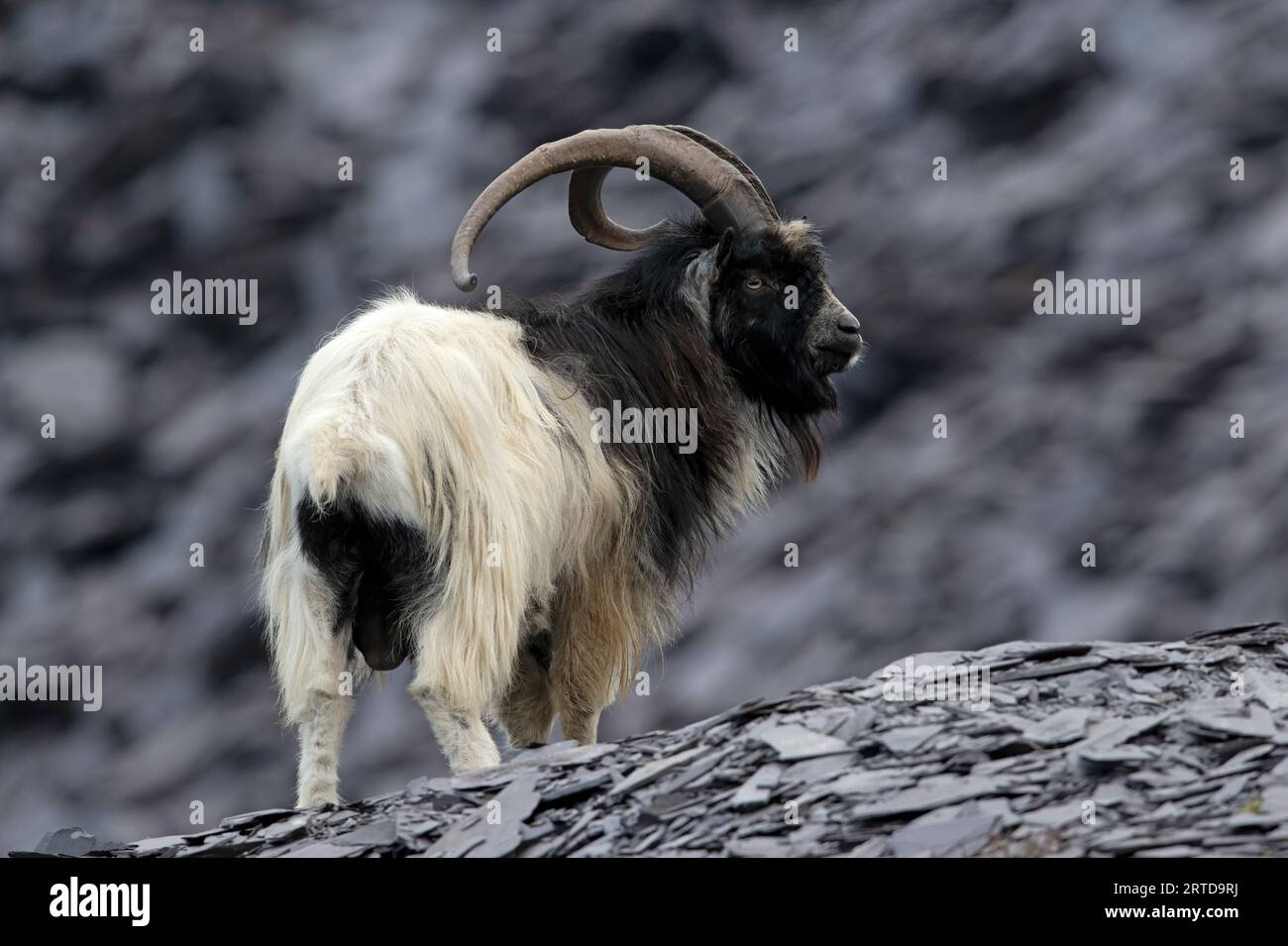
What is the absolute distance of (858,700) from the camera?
21.6 ft

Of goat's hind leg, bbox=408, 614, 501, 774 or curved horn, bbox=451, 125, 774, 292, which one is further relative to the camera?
curved horn, bbox=451, 125, 774, 292

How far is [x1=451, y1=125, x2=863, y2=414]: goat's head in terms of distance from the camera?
831cm

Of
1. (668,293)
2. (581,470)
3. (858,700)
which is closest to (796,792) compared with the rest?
(858,700)

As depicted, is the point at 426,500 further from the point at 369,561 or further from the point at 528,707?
the point at 528,707

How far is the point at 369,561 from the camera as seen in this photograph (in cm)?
671

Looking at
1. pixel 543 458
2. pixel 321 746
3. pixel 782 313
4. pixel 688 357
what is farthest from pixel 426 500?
pixel 782 313

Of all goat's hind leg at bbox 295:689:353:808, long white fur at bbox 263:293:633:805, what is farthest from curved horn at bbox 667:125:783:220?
goat's hind leg at bbox 295:689:353:808

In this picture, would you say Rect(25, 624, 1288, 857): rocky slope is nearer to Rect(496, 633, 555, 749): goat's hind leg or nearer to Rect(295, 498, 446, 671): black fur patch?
Rect(295, 498, 446, 671): black fur patch

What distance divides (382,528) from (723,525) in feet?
7.99

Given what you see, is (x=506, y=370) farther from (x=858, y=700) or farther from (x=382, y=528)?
(x=858, y=700)

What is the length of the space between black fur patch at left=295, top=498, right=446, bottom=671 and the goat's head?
2.45 metres

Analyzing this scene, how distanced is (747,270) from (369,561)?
2795mm

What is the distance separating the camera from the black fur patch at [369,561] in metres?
6.56

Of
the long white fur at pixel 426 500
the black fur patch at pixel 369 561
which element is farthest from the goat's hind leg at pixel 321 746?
the black fur patch at pixel 369 561
